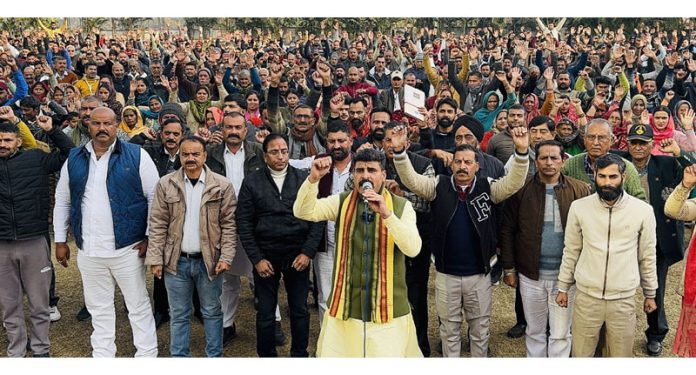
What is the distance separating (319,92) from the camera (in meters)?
7.32

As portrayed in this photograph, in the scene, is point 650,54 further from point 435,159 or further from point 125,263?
point 125,263

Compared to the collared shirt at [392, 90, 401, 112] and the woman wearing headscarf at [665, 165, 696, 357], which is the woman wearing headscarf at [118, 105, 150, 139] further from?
the woman wearing headscarf at [665, 165, 696, 357]

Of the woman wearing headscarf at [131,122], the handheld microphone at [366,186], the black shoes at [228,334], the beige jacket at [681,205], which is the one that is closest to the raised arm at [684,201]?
the beige jacket at [681,205]

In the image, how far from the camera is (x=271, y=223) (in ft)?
15.1

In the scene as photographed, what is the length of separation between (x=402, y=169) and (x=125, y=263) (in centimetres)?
211

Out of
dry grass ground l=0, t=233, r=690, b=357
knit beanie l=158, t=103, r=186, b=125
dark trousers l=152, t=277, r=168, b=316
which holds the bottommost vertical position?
dry grass ground l=0, t=233, r=690, b=357

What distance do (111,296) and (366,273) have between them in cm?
211

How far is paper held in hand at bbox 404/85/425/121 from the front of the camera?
623 centimetres

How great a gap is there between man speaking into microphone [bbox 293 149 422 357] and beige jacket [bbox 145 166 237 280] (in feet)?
3.10

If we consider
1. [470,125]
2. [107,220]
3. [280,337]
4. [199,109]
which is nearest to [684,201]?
[470,125]

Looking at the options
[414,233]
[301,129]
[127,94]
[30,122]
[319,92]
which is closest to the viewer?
[414,233]

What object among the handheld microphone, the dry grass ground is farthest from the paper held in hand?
the handheld microphone

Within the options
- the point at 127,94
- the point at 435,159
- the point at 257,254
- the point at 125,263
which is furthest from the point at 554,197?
the point at 127,94

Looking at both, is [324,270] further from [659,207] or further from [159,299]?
[659,207]
